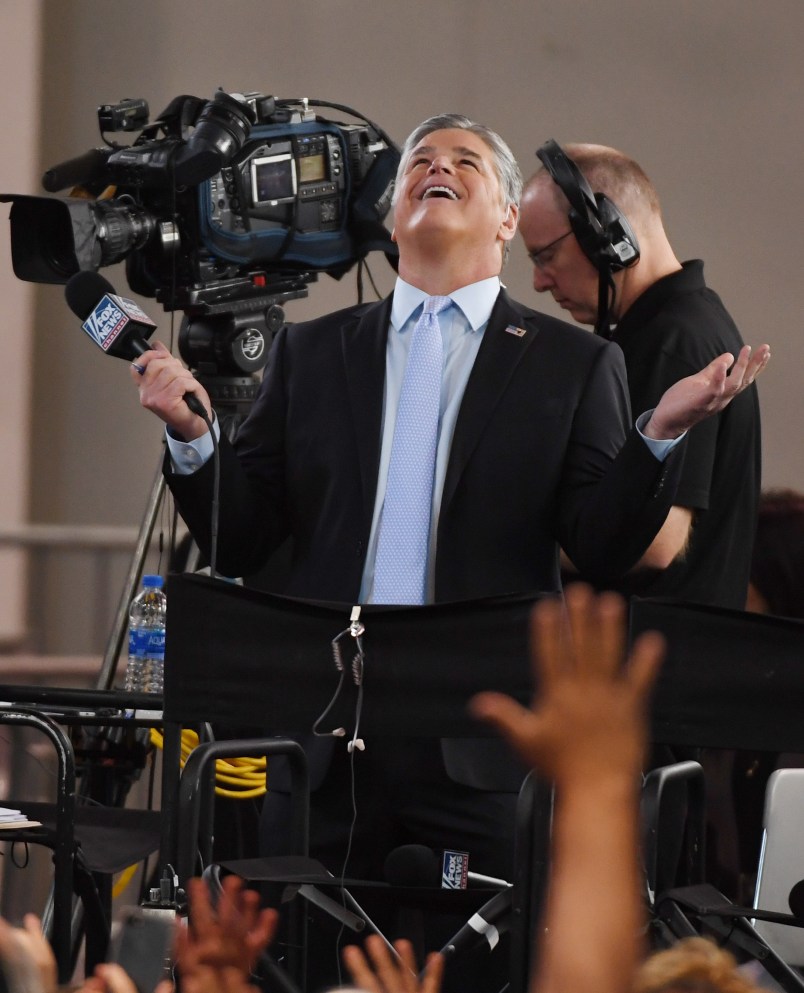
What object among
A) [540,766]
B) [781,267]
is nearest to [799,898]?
[540,766]

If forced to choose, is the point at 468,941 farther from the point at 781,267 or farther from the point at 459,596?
the point at 781,267

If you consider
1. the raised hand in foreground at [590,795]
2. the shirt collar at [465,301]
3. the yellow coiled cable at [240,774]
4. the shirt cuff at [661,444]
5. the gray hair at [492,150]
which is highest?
the gray hair at [492,150]

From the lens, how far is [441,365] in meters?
2.19

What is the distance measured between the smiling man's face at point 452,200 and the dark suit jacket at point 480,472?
119 mm

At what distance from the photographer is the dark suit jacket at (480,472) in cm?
206

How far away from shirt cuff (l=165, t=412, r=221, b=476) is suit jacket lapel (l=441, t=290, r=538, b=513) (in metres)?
0.33

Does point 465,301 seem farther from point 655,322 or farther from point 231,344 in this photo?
point 231,344

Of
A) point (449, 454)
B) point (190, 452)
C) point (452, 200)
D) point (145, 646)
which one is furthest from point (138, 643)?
point (452, 200)

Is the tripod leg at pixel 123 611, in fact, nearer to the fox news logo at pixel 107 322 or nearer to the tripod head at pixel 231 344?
the tripod head at pixel 231 344

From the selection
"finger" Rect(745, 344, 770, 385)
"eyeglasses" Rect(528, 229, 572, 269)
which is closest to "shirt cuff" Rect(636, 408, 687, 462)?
"finger" Rect(745, 344, 770, 385)

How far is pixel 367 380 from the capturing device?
2209 mm

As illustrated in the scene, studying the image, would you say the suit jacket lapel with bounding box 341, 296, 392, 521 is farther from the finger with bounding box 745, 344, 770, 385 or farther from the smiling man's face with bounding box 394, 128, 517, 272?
the finger with bounding box 745, 344, 770, 385

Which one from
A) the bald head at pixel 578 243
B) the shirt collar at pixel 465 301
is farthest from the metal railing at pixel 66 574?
the shirt collar at pixel 465 301

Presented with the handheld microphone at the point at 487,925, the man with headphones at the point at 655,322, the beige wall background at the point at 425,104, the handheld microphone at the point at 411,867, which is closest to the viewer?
the handheld microphone at the point at 487,925
